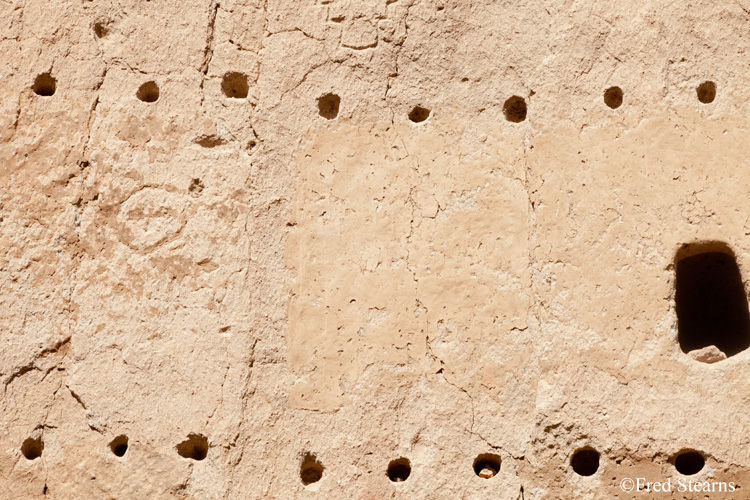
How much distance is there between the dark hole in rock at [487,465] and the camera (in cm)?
299

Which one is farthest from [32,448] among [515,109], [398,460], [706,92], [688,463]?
[706,92]

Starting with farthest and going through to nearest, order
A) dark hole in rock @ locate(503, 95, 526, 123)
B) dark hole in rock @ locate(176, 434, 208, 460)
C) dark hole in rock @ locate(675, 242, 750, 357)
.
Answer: dark hole in rock @ locate(675, 242, 750, 357), dark hole in rock @ locate(503, 95, 526, 123), dark hole in rock @ locate(176, 434, 208, 460)

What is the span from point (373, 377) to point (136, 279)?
32.2 inches

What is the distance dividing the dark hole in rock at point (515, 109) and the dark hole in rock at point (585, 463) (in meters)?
1.07

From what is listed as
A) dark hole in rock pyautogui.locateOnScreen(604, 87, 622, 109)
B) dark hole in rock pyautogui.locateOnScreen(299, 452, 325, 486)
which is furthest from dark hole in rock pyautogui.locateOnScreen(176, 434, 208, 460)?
dark hole in rock pyautogui.locateOnScreen(604, 87, 622, 109)

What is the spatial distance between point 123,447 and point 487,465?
3.69 feet

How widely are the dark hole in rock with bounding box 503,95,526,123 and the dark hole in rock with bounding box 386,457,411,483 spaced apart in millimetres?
1128

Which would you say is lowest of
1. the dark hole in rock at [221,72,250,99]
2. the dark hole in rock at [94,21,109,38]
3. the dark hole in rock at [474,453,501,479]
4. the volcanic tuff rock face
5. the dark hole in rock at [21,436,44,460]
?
the dark hole in rock at [21,436,44,460]

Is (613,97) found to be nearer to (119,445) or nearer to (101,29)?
(101,29)

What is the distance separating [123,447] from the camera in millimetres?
3102

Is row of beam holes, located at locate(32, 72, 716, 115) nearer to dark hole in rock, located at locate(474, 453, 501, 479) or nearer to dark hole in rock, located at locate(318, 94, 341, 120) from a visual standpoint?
dark hole in rock, located at locate(318, 94, 341, 120)

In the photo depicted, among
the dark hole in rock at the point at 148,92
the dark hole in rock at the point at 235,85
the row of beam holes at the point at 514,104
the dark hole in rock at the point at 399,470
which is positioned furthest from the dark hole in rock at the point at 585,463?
the dark hole in rock at the point at 148,92

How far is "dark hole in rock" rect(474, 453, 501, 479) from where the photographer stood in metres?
2.99

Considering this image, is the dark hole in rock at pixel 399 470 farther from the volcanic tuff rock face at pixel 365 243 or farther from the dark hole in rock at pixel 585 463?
the dark hole in rock at pixel 585 463
